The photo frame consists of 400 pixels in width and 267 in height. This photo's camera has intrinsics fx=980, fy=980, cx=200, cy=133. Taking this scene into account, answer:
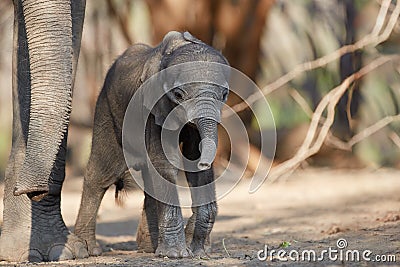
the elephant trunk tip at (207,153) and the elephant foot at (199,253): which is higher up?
the elephant trunk tip at (207,153)

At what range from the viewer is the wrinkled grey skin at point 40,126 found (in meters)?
4.89

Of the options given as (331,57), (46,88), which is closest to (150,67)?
(46,88)

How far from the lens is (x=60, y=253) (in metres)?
6.01

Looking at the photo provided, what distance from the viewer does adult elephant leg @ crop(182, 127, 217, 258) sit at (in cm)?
597

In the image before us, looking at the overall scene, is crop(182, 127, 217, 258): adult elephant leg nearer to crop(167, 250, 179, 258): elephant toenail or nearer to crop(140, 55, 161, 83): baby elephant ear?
crop(167, 250, 179, 258): elephant toenail

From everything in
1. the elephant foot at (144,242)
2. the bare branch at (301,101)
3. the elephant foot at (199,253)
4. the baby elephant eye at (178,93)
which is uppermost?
the bare branch at (301,101)

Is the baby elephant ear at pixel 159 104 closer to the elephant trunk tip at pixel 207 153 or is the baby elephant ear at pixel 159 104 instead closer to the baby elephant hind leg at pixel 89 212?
the elephant trunk tip at pixel 207 153

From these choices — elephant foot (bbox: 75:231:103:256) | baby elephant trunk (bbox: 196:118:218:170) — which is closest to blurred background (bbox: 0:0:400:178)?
elephant foot (bbox: 75:231:103:256)

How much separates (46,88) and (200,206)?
4.72 ft

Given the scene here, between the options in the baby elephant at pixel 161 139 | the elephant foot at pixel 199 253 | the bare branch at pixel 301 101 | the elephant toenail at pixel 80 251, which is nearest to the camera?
the baby elephant at pixel 161 139

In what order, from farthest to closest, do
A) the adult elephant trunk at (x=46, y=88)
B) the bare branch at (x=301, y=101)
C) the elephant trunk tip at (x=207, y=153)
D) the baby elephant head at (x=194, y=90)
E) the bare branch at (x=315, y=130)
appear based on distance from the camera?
the bare branch at (x=301, y=101)
the bare branch at (x=315, y=130)
the baby elephant head at (x=194, y=90)
the elephant trunk tip at (x=207, y=153)
the adult elephant trunk at (x=46, y=88)

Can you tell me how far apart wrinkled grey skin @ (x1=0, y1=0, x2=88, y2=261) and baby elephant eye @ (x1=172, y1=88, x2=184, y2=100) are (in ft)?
1.99

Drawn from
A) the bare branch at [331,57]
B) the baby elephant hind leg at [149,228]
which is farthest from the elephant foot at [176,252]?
the bare branch at [331,57]

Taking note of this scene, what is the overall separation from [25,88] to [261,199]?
14.3ft
